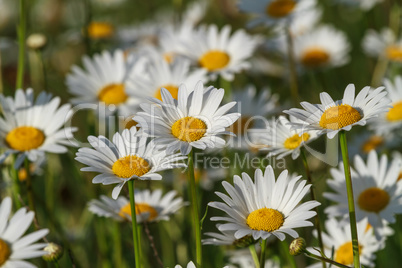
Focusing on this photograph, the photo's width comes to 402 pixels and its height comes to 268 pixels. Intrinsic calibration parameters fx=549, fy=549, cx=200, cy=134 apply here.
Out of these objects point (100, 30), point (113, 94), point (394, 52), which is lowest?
point (113, 94)

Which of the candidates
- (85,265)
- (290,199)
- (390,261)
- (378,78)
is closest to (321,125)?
(290,199)

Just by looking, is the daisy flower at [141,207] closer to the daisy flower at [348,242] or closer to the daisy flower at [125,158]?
the daisy flower at [125,158]

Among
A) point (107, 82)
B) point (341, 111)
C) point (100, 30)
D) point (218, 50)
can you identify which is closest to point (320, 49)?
point (218, 50)

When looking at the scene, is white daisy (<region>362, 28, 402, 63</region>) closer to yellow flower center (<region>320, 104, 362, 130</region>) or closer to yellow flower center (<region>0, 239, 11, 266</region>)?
yellow flower center (<region>320, 104, 362, 130</region>)

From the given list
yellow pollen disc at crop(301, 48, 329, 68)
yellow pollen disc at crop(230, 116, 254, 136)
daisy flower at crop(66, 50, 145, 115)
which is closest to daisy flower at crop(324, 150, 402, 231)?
yellow pollen disc at crop(230, 116, 254, 136)

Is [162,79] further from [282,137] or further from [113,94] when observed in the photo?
[282,137]

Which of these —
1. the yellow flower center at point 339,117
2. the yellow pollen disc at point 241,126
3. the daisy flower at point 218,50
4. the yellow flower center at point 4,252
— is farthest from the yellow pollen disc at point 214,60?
the yellow flower center at point 4,252
